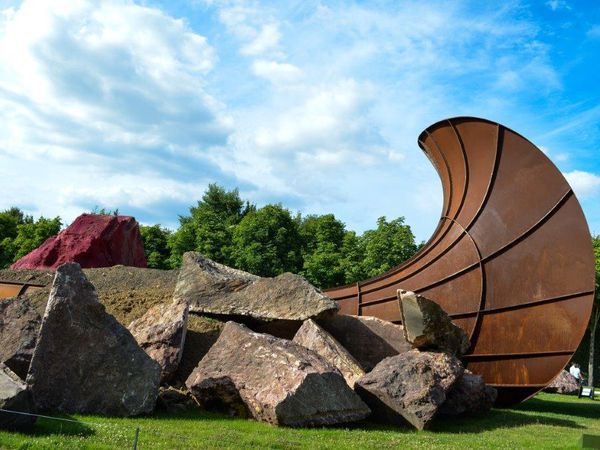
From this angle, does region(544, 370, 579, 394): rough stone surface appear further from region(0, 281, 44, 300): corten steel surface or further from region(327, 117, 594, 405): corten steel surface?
region(0, 281, 44, 300): corten steel surface

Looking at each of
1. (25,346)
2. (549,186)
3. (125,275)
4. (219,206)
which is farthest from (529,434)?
(219,206)

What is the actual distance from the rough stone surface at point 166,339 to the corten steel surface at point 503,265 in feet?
17.3

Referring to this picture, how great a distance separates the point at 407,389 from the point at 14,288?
35.4 ft

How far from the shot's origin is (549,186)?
11625 millimetres

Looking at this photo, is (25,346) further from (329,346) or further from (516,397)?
(516,397)

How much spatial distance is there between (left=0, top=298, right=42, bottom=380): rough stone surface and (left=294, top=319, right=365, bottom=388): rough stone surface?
418cm

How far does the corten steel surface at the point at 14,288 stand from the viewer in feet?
47.1

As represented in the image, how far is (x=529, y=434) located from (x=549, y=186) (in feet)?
17.3

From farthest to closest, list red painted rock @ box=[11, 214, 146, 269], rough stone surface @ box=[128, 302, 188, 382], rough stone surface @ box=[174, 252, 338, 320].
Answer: red painted rock @ box=[11, 214, 146, 269] → rough stone surface @ box=[174, 252, 338, 320] → rough stone surface @ box=[128, 302, 188, 382]

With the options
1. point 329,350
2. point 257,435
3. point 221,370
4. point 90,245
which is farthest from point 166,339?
point 90,245

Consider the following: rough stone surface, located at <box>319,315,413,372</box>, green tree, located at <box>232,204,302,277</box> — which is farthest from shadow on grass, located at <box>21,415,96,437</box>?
green tree, located at <box>232,204,302,277</box>

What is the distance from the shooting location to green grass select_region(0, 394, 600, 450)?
5738 millimetres

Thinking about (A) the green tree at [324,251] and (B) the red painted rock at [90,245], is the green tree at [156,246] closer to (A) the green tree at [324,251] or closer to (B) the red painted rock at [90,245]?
(A) the green tree at [324,251]

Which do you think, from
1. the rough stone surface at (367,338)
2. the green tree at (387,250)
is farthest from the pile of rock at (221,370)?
the green tree at (387,250)
